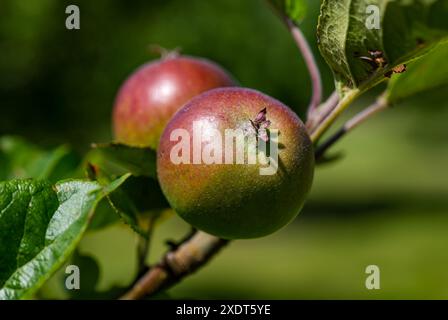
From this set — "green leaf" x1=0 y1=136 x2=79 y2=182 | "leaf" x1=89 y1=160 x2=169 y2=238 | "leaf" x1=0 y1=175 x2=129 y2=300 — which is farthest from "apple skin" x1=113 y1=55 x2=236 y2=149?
"leaf" x1=0 y1=175 x2=129 y2=300

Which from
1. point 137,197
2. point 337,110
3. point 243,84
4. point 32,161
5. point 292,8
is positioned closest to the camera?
point 337,110

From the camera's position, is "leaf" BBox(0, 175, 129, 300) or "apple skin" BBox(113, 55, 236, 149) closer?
"leaf" BBox(0, 175, 129, 300)

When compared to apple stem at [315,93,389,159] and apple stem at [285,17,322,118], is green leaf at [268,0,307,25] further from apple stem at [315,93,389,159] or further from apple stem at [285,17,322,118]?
apple stem at [315,93,389,159]

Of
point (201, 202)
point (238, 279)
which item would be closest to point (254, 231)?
point (201, 202)

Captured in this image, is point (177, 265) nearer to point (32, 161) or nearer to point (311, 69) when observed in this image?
point (311, 69)

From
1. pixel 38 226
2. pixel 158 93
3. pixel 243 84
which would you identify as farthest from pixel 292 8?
pixel 243 84

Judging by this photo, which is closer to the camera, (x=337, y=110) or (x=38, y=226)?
(x=38, y=226)

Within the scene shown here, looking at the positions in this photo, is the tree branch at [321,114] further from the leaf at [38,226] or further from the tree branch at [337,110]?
the leaf at [38,226]
